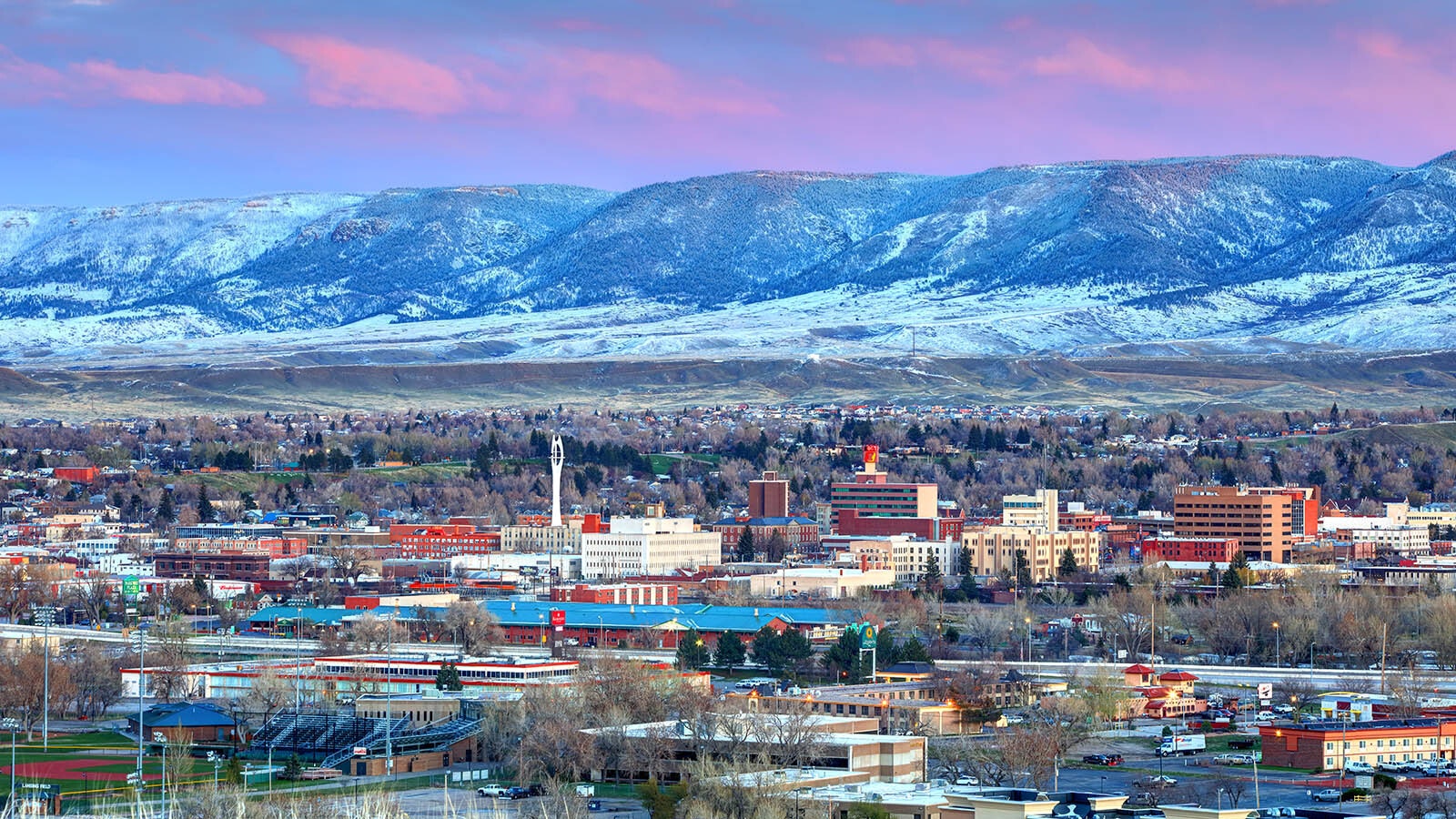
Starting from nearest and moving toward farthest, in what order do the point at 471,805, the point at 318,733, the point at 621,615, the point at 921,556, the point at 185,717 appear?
1. the point at 471,805
2. the point at 318,733
3. the point at 185,717
4. the point at 621,615
5. the point at 921,556

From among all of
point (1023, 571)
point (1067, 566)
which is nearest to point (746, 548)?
point (1023, 571)

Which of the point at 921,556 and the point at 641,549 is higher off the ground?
the point at 641,549

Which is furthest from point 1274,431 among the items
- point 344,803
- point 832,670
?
point 344,803

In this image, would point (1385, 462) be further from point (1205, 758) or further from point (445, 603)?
point (1205, 758)

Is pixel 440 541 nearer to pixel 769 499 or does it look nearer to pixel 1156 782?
pixel 769 499

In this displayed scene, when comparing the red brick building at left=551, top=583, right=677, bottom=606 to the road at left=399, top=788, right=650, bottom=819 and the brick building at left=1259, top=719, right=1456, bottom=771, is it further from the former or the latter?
the road at left=399, top=788, right=650, bottom=819

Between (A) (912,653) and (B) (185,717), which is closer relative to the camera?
(B) (185,717)
